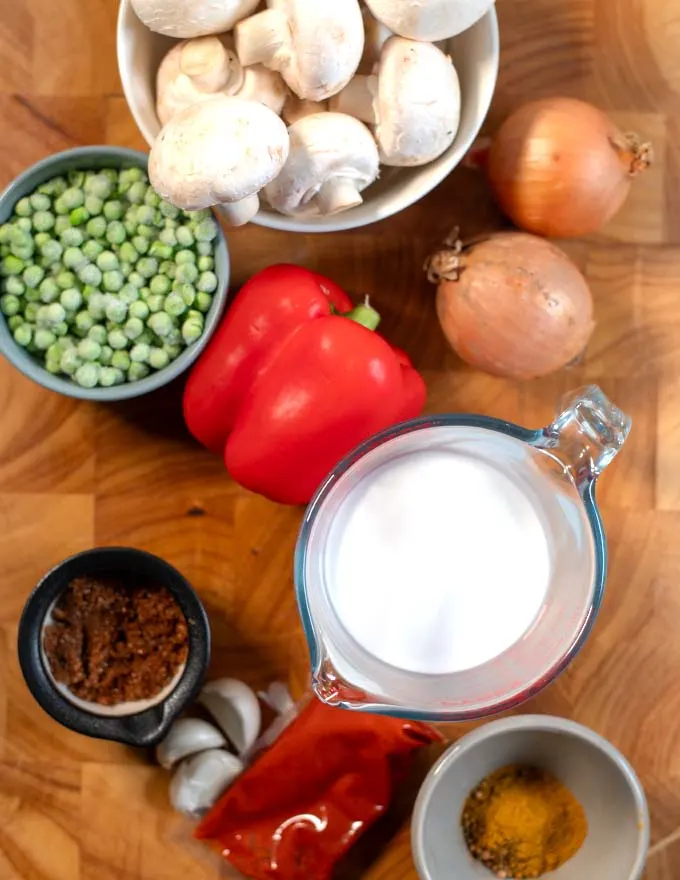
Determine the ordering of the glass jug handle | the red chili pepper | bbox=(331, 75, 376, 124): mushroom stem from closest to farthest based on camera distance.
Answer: the glass jug handle, bbox=(331, 75, 376, 124): mushroom stem, the red chili pepper

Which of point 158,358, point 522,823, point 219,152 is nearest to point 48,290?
point 158,358

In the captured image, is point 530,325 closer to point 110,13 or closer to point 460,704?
point 460,704

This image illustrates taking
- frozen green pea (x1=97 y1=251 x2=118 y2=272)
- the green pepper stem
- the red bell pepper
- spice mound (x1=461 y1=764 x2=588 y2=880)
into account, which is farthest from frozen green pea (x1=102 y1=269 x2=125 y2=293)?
spice mound (x1=461 y1=764 x2=588 y2=880)

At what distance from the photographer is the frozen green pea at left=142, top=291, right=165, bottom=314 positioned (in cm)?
88

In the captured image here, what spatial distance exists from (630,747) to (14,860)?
0.66 meters

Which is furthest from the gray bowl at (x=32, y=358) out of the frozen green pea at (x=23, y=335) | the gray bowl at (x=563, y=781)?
the gray bowl at (x=563, y=781)

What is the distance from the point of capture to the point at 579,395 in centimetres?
77

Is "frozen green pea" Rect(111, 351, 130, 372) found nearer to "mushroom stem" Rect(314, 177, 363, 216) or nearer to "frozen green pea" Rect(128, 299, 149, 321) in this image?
"frozen green pea" Rect(128, 299, 149, 321)

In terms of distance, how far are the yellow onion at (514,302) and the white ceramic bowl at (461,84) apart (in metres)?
0.08

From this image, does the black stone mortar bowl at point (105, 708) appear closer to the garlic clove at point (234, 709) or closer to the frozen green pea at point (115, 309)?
the garlic clove at point (234, 709)

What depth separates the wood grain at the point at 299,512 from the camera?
0.99 metres

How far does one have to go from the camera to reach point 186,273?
2.87 ft

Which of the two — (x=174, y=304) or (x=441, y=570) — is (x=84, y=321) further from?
(x=441, y=570)

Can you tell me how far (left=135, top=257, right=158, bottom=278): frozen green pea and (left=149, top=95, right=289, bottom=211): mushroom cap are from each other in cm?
11
